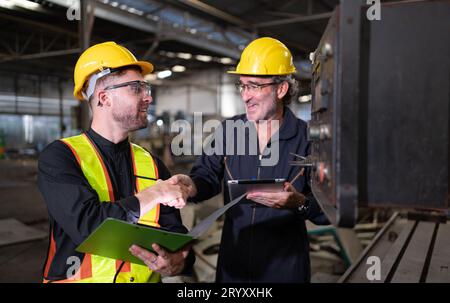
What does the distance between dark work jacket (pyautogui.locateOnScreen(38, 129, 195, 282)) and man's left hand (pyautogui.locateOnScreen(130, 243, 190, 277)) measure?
104mm

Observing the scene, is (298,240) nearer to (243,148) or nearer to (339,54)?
(243,148)

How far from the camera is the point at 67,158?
1.33 metres

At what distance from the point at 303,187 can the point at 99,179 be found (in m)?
1.00

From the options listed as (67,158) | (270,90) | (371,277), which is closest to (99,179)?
(67,158)

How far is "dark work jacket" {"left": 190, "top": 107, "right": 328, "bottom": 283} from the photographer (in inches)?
69.4

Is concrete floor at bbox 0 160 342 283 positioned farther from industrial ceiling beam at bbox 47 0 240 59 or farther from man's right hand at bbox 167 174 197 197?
industrial ceiling beam at bbox 47 0 240 59

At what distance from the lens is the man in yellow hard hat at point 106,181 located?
48.4 inches

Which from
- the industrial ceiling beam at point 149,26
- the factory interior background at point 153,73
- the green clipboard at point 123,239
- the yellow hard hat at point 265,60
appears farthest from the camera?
the industrial ceiling beam at point 149,26

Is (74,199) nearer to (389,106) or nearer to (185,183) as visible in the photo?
(185,183)

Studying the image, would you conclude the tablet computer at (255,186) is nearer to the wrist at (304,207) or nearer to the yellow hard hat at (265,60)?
the wrist at (304,207)

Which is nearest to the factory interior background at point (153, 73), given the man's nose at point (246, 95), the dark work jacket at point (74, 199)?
the man's nose at point (246, 95)

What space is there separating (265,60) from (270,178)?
1.98 feet

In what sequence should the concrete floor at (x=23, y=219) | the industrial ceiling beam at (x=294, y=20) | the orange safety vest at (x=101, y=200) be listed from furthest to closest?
the industrial ceiling beam at (x=294, y=20) < the concrete floor at (x=23, y=219) < the orange safety vest at (x=101, y=200)

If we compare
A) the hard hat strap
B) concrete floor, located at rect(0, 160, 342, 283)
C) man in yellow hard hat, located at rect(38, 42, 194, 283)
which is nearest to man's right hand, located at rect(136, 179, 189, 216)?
man in yellow hard hat, located at rect(38, 42, 194, 283)
